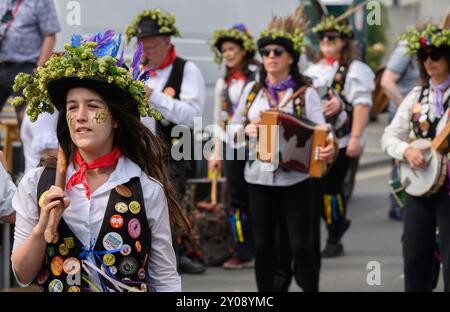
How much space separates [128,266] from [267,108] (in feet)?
11.3

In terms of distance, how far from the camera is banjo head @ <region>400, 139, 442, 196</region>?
681cm

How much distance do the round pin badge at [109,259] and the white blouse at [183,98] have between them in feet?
11.8

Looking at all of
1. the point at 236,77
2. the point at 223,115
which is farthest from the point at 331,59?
the point at 223,115

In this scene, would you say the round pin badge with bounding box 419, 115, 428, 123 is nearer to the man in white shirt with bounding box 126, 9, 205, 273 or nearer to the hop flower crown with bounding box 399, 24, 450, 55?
the hop flower crown with bounding box 399, 24, 450, 55

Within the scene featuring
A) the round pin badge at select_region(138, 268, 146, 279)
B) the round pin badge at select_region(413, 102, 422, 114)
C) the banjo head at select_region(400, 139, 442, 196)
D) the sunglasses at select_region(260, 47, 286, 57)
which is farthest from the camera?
the sunglasses at select_region(260, 47, 286, 57)

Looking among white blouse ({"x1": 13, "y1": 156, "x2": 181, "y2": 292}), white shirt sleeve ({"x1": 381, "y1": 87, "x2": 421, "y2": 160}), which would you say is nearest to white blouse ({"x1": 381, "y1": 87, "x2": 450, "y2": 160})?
white shirt sleeve ({"x1": 381, "y1": 87, "x2": 421, "y2": 160})

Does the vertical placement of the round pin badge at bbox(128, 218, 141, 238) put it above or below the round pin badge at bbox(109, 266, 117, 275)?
above

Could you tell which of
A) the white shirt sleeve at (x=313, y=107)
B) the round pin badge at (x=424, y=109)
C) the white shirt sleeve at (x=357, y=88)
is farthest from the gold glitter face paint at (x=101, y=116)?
the white shirt sleeve at (x=357, y=88)

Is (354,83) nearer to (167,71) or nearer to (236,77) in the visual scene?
(236,77)

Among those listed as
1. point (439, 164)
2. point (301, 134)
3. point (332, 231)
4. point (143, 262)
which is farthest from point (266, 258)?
point (143, 262)

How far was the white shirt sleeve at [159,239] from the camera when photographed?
4375mm

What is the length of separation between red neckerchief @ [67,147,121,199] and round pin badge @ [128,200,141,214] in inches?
6.1
